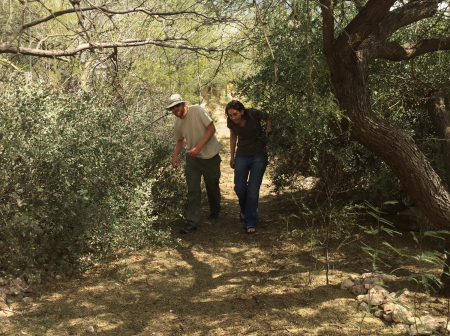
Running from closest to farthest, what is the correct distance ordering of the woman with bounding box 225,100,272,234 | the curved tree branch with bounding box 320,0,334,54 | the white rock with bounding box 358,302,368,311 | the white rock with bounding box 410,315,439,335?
the white rock with bounding box 410,315,439,335 → the curved tree branch with bounding box 320,0,334,54 → the white rock with bounding box 358,302,368,311 → the woman with bounding box 225,100,272,234

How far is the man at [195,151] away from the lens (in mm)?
5656

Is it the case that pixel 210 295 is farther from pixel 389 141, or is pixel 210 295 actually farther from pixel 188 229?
pixel 389 141

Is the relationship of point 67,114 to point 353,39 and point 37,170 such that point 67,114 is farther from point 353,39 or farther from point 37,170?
point 353,39

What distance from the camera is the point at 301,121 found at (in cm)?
472

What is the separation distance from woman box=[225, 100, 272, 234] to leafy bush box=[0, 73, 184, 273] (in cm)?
140

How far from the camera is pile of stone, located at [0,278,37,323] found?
3.74m

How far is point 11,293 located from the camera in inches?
156

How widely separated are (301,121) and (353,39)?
1095 mm

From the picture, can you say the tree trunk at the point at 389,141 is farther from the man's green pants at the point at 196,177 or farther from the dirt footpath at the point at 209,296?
the man's green pants at the point at 196,177

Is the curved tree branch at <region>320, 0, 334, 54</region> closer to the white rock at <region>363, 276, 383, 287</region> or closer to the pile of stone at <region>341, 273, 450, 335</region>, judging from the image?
the pile of stone at <region>341, 273, 450, 335</region>

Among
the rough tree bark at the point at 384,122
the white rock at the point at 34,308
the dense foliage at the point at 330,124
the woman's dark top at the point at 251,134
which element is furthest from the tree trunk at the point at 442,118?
the white rock at the point at 34,308

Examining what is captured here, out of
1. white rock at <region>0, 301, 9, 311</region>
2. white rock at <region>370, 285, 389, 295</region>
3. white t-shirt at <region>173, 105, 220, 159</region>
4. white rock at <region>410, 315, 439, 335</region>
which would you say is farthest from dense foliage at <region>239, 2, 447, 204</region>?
white rock at <region>0, 301, 9, 311</region>

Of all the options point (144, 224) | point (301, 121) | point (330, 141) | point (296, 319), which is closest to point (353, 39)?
point (301, 121)

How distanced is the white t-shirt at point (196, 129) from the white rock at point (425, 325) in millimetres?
3166
